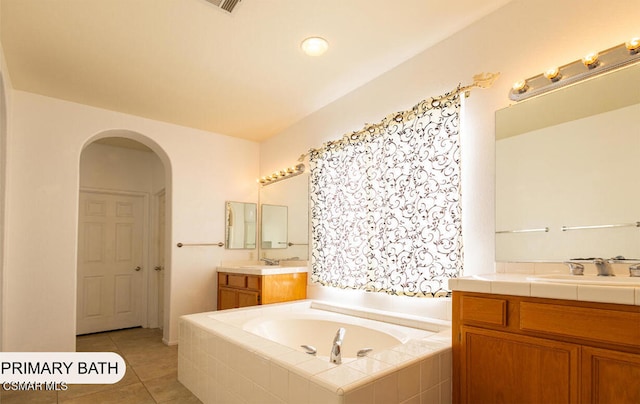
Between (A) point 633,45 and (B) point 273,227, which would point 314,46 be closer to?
(A) point 633,45

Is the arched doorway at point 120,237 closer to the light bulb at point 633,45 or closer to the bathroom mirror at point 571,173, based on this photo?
the bathroom mirror at point 571,173

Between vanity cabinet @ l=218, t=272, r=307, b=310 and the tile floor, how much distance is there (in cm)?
79

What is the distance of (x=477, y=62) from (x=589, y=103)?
738 millimetres

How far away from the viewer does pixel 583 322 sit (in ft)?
4.57

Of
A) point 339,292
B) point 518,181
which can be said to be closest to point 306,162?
point 339,292

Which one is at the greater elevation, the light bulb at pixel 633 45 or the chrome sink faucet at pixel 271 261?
the light bulb at pixel 633 45

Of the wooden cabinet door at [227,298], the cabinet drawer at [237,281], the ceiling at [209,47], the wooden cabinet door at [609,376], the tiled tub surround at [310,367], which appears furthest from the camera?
the wooden cabinet door at [227,298]

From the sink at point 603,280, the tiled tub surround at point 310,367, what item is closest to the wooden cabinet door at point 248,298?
the tiled tub surround at point 310,367

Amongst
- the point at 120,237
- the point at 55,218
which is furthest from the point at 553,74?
the point at 120,237

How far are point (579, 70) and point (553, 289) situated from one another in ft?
3.82

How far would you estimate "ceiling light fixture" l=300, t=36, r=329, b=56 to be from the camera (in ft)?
8.25

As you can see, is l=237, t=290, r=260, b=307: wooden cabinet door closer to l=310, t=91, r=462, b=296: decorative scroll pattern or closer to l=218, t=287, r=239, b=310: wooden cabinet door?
l=218, t=287, r=239, b=310: wooden cabinet door

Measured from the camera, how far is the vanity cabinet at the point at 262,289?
11.5ft

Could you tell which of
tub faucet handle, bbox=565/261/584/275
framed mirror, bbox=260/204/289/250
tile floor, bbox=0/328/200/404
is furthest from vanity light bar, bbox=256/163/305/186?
Answer: tub faucet handle, bbox=565/261/584/275
